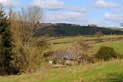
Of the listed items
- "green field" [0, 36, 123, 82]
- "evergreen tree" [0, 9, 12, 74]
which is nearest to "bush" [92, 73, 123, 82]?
"green field" [0, 36, 123, 82]

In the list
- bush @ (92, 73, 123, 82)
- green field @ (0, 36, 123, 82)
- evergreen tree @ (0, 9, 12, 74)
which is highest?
bush @ (92, 73, 123, 82)

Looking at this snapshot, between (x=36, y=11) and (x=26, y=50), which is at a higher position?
(x=36, y=11)

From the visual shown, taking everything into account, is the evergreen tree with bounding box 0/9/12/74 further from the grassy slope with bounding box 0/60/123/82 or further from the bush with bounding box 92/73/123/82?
the bush with bounding box 92/73/123/82

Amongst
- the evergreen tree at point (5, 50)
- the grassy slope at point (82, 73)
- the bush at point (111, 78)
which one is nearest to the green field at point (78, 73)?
the grassy slope at point (82, 73)

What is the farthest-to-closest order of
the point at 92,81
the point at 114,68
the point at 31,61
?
the point at 31,61, the point at 114,68, the point at 92,81

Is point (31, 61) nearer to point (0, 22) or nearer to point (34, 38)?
point (34, 38)

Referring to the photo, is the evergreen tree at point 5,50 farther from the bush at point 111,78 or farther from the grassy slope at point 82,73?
the bush at point 111,78

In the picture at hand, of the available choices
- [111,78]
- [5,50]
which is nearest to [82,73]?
[111,78]

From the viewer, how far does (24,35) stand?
55938 mm

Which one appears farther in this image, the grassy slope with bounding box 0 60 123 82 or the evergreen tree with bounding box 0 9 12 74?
the evergreen tree with bounding box 0 9 12 74

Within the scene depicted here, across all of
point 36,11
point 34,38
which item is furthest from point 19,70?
point 36,11

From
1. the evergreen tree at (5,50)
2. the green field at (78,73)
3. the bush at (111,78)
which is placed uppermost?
the bush at (111,78)

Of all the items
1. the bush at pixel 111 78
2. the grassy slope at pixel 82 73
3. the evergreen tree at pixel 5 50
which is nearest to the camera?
the bush at pixel 111 78

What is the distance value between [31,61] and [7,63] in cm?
442
